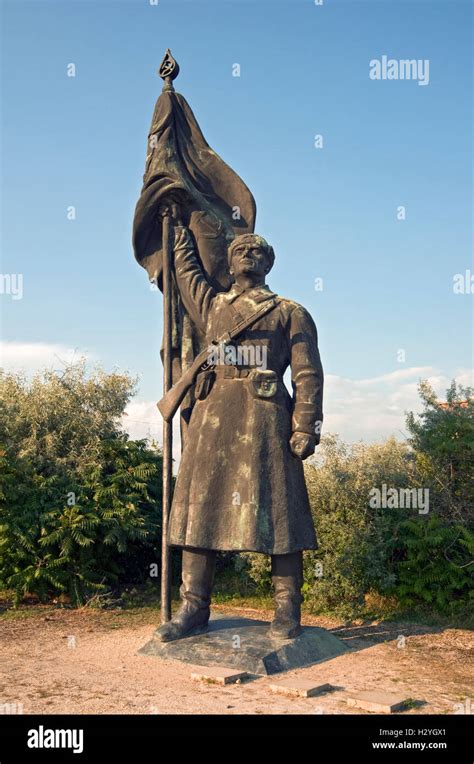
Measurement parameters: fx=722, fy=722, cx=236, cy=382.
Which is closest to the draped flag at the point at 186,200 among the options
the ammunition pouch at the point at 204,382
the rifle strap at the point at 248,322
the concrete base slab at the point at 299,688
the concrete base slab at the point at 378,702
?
the ammunition pouch at the point at 204,382

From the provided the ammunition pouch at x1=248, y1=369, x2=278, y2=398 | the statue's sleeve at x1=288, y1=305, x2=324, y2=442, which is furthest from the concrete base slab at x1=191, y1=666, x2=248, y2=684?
the ammunition pouch at x1=248, y1=369, x2=278, y2=398

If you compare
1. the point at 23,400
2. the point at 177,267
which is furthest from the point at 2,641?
the point at 23,400

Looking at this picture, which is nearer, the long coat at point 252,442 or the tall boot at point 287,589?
the long coat at point 252,442

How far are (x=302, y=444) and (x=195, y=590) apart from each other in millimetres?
1548

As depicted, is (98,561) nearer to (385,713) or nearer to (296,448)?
(296,448)

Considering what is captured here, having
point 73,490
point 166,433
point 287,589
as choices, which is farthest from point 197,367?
point 73,490

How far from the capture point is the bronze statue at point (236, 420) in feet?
19.1

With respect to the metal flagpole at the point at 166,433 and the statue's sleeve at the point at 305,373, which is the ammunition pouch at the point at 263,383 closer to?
the statue's sleeve at the point at 305,373

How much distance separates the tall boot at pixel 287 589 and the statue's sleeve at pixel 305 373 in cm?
104

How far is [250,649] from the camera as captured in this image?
5496 mm

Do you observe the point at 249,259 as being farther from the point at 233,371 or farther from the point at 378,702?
the point at 378,702

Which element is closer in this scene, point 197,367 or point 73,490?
point 197,367

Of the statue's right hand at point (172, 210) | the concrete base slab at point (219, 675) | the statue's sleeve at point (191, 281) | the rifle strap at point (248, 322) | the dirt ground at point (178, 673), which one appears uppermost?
the statue's right hand at point (172, 210)

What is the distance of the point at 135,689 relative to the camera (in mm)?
4852
